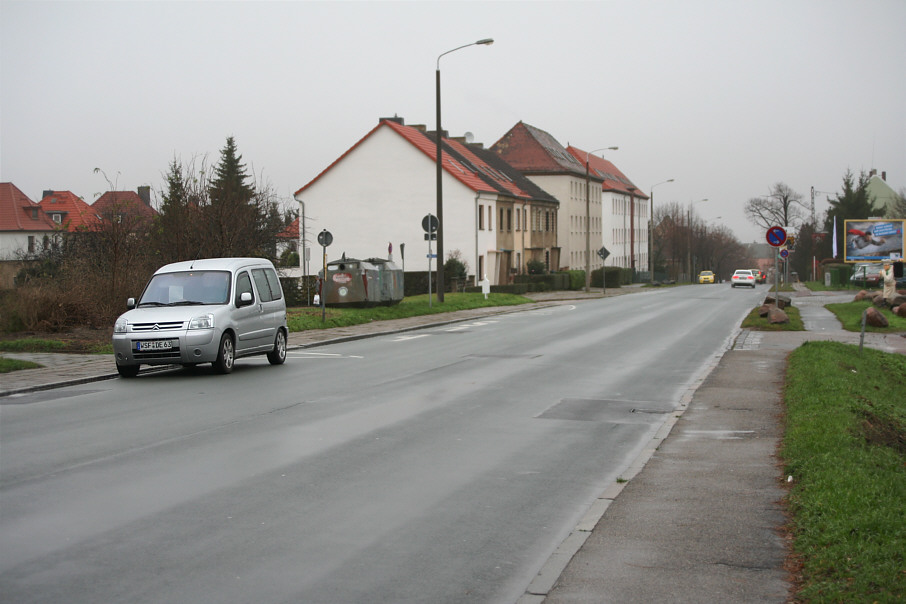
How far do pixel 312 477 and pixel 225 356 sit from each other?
8752 millimetres

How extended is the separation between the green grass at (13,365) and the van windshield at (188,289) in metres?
2.07

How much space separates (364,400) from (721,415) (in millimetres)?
4496

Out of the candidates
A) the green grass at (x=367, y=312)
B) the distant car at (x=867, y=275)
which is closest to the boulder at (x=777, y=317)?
the green grass at (x=367, y=312)

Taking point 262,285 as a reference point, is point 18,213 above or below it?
above

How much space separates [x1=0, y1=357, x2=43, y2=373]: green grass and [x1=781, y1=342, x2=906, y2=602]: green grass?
11.9m

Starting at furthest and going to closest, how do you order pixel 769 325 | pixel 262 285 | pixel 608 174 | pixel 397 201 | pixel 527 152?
1. pixel 608 174
2. pixel 527 152
3. pixel 397 201
4. pixel 769 325
5. pixel 262 285

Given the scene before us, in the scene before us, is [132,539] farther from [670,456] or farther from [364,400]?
[364,400]

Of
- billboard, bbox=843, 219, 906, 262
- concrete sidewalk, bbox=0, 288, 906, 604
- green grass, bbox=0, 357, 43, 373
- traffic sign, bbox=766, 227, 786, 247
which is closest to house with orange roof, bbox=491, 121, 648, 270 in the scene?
billboard, bbox=843, 219, 906, 262

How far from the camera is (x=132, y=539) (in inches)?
253

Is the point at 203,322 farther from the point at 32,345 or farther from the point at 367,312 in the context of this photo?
the point at 367,312

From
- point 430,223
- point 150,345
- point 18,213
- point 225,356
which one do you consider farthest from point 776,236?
point 18,213

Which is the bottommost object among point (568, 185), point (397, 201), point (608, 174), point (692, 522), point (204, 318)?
point (692, 522)

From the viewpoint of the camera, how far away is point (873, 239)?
67.0 m

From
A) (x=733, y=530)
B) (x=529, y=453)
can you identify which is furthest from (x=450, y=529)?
(x=529, y=453)
